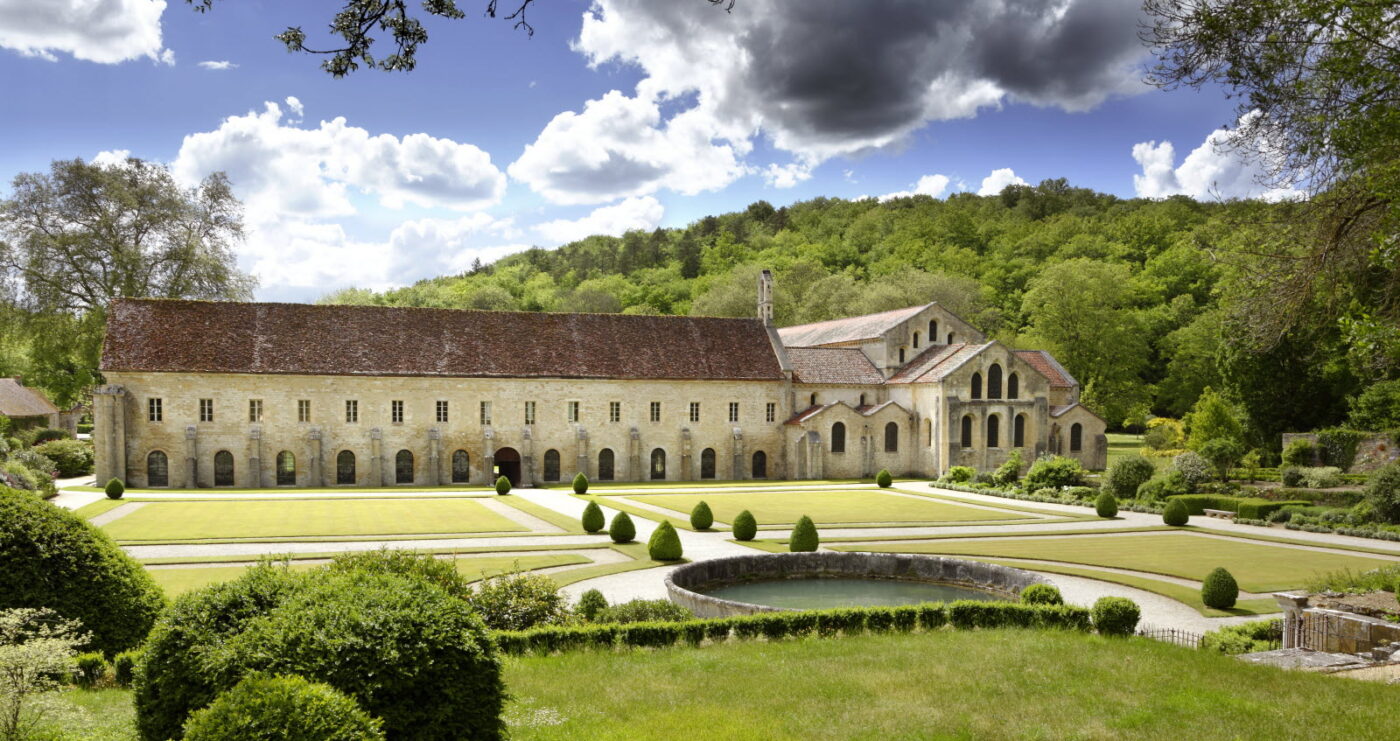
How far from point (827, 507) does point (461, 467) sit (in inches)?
821

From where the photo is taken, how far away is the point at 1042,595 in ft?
57.0

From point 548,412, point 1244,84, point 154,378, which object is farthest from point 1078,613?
point 154,378

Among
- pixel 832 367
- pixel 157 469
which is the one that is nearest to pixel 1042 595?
pixel 832 367

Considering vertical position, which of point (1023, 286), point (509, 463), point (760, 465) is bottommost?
point (760, 465)

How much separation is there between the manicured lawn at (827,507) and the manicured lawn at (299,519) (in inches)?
332

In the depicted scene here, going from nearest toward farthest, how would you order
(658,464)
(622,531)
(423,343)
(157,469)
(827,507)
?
(622,531) < (827,507) < (157,469) < (423,343) < (658,464)

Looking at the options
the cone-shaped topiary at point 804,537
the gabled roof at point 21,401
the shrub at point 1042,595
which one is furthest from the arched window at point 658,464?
the gabled roof at point 21,401

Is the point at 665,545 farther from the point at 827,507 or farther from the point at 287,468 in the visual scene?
the point at 287,468

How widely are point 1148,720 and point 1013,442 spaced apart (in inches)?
1753

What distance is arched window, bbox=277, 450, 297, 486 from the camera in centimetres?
4531

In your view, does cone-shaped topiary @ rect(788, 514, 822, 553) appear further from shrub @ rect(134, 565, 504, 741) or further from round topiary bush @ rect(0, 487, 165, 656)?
shrub @ rect(134, 565, 504, 741)

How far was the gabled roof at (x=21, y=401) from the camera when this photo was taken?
2290 inches

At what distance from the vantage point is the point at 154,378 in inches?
1699

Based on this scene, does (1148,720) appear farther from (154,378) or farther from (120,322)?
(120,322)
